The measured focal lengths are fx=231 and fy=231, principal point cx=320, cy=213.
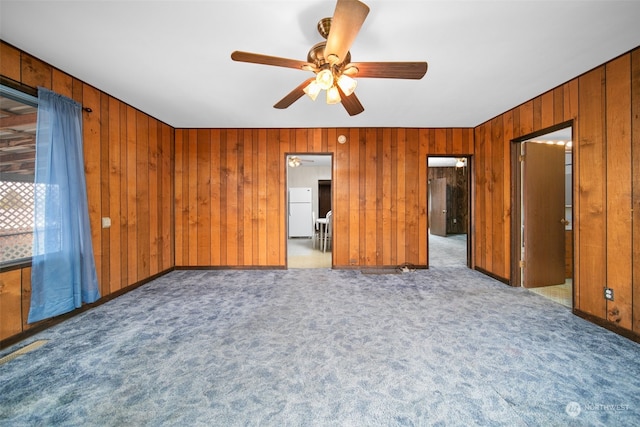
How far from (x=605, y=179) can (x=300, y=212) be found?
6047mm

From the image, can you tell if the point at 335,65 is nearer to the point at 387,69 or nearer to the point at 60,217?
the point at 387,69

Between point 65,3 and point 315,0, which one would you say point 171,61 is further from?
Result: point 315,0

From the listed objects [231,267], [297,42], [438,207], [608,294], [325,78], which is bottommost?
[231,267]

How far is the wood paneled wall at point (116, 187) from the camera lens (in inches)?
75.6

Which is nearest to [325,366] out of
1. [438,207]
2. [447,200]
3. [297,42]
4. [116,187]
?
[297,42]

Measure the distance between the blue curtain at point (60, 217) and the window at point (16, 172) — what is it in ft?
0.39

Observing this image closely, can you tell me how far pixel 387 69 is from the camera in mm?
1536

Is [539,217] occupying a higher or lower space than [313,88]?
lower

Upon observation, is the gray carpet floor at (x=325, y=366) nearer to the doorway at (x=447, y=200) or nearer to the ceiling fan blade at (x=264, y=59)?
the ceiling fan blade at (x=264, y=59)

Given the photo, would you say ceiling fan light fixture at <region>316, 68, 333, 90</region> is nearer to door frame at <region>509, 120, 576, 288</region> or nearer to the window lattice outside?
the window lattice outside

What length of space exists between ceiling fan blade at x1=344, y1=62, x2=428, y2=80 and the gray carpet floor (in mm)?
1985

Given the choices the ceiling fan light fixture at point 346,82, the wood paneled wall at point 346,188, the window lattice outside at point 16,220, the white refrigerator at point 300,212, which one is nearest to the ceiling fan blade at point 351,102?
the ceiling fan light fixture at point 346,82

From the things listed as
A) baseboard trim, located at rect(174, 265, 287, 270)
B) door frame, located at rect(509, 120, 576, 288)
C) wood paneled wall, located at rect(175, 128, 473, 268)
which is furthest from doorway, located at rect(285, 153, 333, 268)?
door frame, located at rect(509, 120, 576, 288)

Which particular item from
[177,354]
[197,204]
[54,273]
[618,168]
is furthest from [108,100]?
[618,168]
